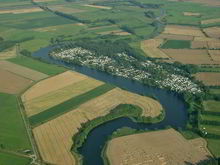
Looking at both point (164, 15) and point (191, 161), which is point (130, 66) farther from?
point (164, 15)

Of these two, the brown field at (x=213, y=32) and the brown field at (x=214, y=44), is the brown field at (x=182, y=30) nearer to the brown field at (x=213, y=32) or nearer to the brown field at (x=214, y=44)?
the brown field at (x=213, y=32)

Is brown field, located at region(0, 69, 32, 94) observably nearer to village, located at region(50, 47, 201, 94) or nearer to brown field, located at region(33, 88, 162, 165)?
brown field, located at region(33, 88, 162, 165)

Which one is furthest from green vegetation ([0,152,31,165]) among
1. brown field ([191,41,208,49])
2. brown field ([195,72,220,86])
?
brown field ([191,41,208,49])

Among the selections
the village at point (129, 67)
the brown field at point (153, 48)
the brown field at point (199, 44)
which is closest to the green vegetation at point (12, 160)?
the village at point (129, 67)

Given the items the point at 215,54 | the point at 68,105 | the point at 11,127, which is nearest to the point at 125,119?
the point at 68,105

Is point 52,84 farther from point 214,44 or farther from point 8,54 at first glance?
point 214,44
